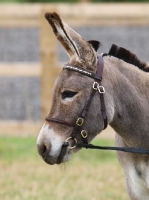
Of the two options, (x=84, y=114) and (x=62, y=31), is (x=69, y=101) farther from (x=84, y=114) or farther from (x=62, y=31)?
(x=62, y=31)

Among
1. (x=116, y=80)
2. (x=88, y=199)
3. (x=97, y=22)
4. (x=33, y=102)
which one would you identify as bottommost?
(x=33, y=102)

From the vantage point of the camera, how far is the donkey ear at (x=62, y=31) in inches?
168

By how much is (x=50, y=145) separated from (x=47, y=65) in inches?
232

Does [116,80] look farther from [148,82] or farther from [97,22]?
[97,22]

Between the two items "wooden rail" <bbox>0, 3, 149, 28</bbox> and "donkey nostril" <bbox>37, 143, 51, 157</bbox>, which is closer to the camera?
"donkey nostril" <bbox>37, 143, 51, 157</bbox>

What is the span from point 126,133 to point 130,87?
1.13ft

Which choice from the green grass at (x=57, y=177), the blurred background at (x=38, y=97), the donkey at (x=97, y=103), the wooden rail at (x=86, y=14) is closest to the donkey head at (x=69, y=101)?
the donkey at (x=97, y=103)

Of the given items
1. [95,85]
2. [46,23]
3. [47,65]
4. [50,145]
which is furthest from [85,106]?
[46,23]

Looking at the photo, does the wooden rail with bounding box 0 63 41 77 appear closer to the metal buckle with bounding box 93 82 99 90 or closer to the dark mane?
the dark mane

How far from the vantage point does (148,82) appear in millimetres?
4836

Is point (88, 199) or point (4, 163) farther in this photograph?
point (4, 163)

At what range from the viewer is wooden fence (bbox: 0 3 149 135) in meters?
10.2

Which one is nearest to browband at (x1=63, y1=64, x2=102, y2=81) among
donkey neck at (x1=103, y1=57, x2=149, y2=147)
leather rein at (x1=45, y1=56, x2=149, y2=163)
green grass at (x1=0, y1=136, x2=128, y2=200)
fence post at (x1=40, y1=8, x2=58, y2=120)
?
leather rein at (x1=45, y1=56, x2=149, y2=163)

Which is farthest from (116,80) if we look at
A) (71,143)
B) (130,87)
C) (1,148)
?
(1,148)
